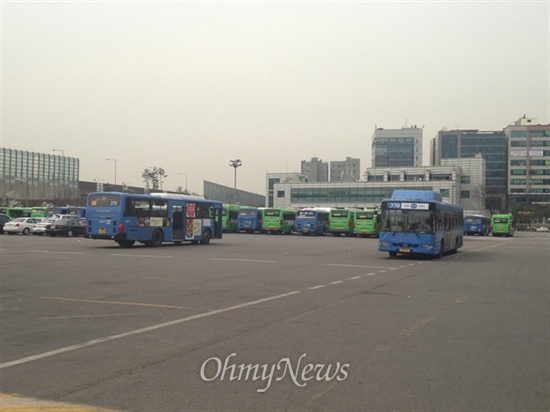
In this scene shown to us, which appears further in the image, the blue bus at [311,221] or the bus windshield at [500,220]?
the bus windshield at [500,220]

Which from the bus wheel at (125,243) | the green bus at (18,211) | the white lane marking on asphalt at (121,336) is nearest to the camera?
the white lane marking on asphalt at (121,336)

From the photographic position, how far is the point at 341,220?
203ft

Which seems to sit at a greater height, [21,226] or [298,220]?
[298,220]

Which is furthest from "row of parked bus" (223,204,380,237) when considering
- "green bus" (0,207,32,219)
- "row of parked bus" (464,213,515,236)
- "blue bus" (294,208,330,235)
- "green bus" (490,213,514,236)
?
"green bus" (490,213,514,236)

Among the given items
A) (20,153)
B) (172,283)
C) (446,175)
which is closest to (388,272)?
(172,283)

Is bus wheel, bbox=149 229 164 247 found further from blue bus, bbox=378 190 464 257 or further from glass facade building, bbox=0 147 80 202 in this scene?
glass facade building, bbox=0 147 80 202

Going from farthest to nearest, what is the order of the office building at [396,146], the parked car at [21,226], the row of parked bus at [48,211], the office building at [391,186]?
the office building at [396,146] < the office building at [391,186] < the row of parked bus at [48,211] < the parked car at [21,226]

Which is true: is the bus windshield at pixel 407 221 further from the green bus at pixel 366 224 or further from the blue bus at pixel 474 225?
the blue bus at pixel 474 225

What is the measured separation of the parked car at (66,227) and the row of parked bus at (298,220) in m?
19.1

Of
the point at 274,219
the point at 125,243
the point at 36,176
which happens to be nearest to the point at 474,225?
the point at 274,219

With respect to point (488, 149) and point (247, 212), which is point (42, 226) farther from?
point (488, 149)

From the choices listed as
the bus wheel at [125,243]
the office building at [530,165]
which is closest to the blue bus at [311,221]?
the bus wheel at [125,243]

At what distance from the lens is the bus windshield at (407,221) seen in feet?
90.5

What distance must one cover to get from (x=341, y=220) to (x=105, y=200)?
33.9 m
